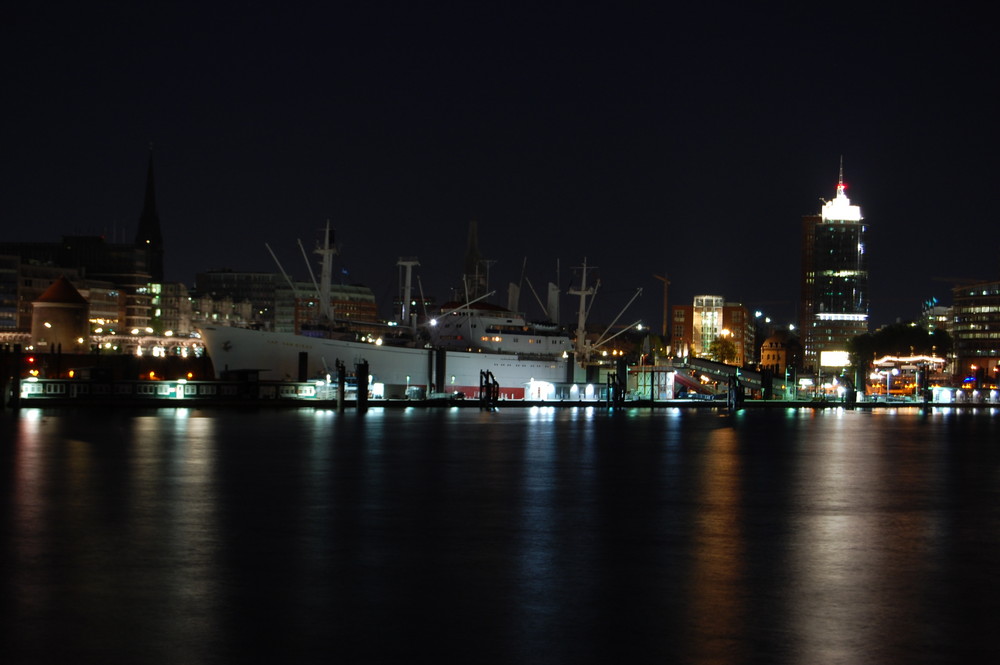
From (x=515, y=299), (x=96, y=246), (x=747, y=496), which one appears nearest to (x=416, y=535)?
(x=747, y=496)

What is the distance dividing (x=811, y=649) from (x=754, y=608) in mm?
1915

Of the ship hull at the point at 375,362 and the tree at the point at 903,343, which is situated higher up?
the tree at the point at 903,343

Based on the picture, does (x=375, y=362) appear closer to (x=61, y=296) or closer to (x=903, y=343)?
(x=61, y=296)

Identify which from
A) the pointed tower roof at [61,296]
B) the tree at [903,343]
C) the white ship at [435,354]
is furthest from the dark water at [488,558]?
the tree at [903,343]

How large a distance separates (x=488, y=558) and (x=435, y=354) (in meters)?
A: 81.1

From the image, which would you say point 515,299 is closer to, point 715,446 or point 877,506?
point 715,446

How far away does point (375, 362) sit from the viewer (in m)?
96.9

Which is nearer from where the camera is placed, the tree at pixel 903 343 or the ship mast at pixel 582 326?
the ship mast at pixel 582 326

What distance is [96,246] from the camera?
581 ft

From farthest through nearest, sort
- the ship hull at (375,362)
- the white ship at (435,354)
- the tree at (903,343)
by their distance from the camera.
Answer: the tree at (903,343) → the white ship at (435,354) → the ship hull at (375,362)

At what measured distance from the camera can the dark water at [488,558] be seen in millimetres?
12516

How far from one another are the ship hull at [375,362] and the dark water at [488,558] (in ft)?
177

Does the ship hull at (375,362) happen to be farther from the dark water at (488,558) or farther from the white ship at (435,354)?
the dark water at (488,558)

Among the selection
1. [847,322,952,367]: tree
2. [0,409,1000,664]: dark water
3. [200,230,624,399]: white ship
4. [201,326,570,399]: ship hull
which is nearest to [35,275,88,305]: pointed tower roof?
[200,230,624,399]: white ship
